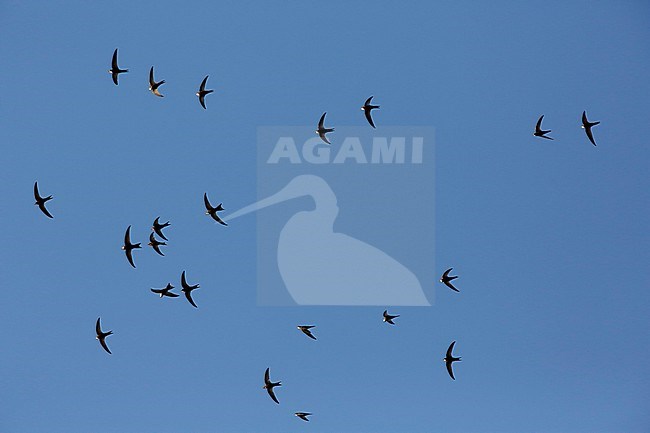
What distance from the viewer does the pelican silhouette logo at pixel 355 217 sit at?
5199mm

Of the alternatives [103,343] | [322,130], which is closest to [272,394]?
[103,343]

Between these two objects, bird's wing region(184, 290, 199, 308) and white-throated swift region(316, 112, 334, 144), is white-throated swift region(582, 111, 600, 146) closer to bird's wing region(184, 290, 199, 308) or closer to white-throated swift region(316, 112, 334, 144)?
white-throated swift region(316, 112, 334, 144)

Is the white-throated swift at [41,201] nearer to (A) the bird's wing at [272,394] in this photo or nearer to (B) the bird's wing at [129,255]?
(B) the bird's wing at [129,255]

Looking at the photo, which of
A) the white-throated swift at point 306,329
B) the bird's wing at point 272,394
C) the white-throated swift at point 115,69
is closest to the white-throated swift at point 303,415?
the bird's wing at point 272,394

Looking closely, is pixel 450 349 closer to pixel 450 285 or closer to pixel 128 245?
pixel 450 285

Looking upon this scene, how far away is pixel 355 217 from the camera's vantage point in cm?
521

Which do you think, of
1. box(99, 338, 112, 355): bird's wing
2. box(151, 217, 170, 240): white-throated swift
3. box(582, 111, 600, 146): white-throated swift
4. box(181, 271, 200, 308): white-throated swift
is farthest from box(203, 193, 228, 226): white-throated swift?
box(582, 111, 600, 146): white-throated swift

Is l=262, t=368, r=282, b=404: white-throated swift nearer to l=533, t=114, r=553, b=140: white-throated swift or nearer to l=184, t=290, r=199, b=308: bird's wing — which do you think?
l=184, t=290, r=199, b=308: bird's wing

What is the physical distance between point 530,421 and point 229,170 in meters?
2.95

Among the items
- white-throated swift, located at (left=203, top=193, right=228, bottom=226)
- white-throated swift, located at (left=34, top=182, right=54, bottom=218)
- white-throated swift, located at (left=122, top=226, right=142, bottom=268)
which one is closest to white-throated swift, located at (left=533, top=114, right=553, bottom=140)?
white-throated swift, located at (left=203, top=193, right=228, bottom=226)

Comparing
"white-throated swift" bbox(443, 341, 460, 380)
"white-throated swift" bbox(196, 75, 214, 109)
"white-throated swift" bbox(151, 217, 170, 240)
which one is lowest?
"white-throated swift" bbox(443, 341, 460, 380)

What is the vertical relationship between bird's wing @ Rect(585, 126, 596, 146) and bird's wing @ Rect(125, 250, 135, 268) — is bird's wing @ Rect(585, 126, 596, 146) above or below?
above

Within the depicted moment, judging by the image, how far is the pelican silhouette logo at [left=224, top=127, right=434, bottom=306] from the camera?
520 centimetres

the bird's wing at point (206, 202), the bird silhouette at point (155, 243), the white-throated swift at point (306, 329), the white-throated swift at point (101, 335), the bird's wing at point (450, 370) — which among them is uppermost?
the bird's wing at point (206, 202)
